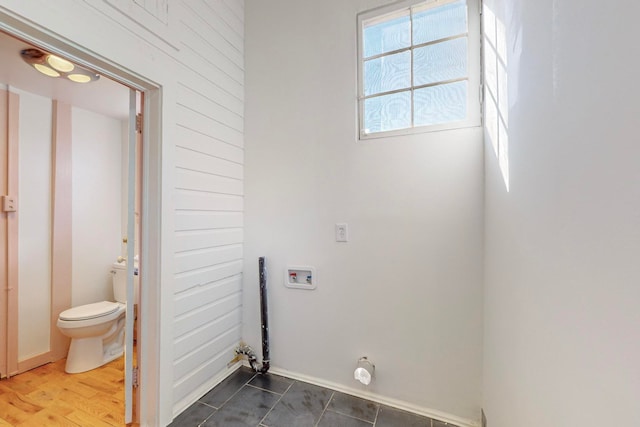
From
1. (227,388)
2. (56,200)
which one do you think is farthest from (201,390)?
(56,200)

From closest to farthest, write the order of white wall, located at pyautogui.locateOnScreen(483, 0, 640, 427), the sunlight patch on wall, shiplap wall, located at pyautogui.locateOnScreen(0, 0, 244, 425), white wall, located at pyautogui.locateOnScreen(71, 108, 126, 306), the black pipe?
white wall, located at pyautogui.locateOnScreen(483, 0, 640, 427) < the sunlight patch on wall < shiplap wall, located at pyautogui.locateOnScreen(0, 0, 244, 425) < the black pipe < white wall, located at pyautogui.locateOnScreen(71, 108, 126, 306)

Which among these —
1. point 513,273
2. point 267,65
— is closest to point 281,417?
point 513,273

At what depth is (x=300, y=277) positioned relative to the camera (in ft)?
6.27

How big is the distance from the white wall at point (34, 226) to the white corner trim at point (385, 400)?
2.06 meters

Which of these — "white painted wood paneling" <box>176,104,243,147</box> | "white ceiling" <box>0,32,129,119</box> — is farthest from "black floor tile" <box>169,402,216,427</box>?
"white ceiling" <box>0,32,129,119</box>

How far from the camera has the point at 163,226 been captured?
148cm

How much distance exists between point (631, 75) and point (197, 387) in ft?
7.56

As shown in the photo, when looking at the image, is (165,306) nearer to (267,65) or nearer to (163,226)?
(163,226)

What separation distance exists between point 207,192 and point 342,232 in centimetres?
→ 98

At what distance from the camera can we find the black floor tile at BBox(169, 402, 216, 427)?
4.93 feet

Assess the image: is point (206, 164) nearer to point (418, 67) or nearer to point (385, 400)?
point (418, 67)

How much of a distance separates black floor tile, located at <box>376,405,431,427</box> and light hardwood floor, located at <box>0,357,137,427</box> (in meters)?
1.59

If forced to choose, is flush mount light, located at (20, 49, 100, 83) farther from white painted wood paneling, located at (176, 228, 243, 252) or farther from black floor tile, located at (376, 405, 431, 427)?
black floor tile, located at (376, 405, 431, 427)

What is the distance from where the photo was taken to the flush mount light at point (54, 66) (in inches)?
68.6
